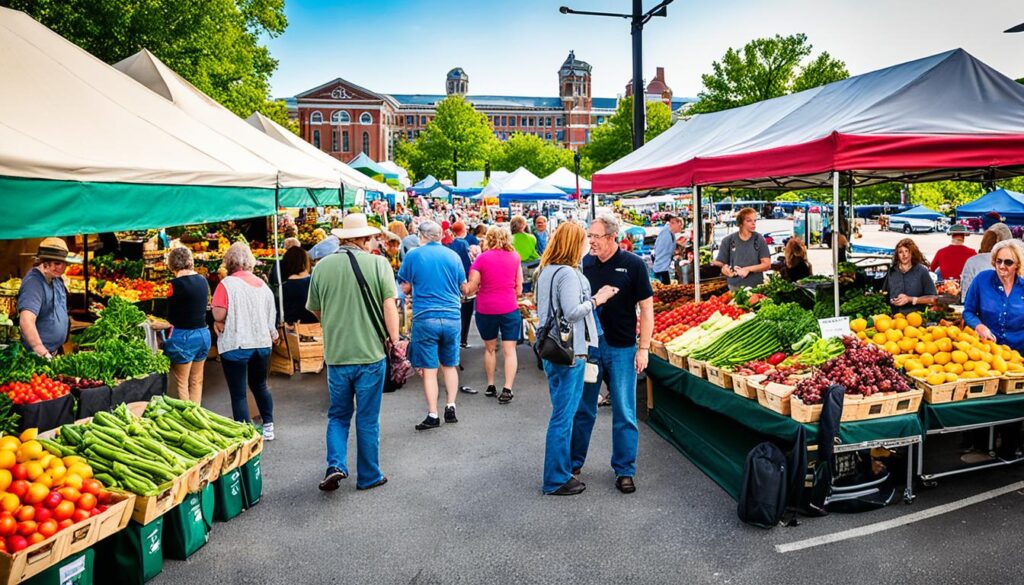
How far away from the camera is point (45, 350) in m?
5.66

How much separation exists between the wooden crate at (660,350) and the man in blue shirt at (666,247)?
23.0 feet

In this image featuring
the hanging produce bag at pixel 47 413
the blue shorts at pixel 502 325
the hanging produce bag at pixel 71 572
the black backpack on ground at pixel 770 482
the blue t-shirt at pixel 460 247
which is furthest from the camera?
the blue t-shirt at pixel 460 247

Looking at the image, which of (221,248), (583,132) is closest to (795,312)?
(221,248)

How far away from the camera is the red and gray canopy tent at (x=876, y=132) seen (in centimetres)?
552

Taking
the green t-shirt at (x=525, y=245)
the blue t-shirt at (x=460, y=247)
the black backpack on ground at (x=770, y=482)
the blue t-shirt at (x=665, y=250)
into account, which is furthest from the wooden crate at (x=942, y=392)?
the blue t-shirt at (x=665, y=250)

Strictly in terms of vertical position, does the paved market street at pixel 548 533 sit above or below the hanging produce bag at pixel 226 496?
below

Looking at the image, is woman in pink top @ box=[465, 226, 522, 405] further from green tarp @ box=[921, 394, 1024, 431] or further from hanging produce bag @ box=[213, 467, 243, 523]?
green tarp @ box=[921, 394, 1024, 431]

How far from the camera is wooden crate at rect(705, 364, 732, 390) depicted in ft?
18.1

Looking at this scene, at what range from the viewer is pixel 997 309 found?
18.8 feet

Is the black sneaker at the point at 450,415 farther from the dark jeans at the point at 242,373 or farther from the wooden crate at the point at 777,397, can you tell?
the wooden crate at the point at 777,397

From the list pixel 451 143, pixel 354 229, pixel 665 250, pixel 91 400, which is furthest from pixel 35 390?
pixel 451 143

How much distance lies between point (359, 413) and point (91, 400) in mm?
1991

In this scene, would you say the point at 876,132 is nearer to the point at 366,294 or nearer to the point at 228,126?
the point at 366,294

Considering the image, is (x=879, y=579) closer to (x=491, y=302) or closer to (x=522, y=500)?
(x=522, y=500)
